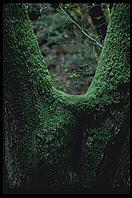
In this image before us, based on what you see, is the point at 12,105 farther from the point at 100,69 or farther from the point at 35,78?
the point at 100,69

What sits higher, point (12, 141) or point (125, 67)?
point (125, 67)

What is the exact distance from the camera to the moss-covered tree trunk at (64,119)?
7.73 ft

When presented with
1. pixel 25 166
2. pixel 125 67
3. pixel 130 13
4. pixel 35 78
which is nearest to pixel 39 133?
pixel 25 166

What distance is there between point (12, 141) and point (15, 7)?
1.07 meters

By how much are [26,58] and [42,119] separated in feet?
1.66

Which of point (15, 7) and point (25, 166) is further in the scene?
point (25, 166)

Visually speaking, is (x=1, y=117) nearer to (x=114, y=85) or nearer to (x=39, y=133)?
(x=39, y=133)

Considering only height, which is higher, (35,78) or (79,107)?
(35,78)

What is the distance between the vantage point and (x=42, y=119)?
8.06 ft

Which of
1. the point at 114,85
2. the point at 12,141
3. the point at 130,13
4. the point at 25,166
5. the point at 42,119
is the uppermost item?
the point at 130,13

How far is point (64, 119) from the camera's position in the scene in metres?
2.46

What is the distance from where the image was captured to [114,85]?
2408 mm

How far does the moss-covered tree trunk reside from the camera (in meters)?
2.36

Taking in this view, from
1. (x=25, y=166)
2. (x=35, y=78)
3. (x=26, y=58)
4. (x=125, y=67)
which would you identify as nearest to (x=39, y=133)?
(x=25, y=166)
